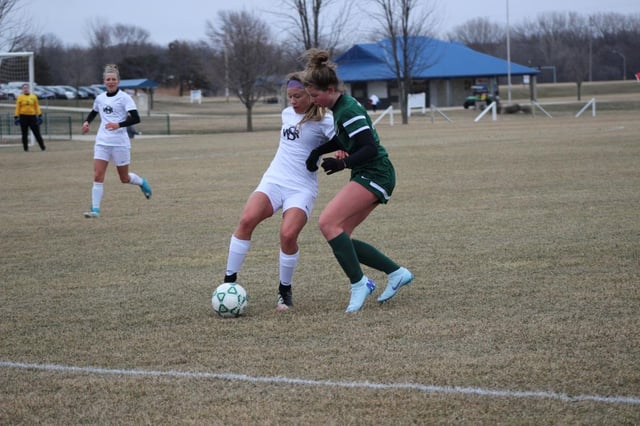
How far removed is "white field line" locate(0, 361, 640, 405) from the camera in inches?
174

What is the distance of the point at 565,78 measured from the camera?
111 m

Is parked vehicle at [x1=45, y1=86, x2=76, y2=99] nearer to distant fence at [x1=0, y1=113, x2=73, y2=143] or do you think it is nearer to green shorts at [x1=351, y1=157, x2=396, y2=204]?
distant fence at [x1=0, y1=113, x2=73, y2=143]

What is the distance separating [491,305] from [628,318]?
985 millimetres

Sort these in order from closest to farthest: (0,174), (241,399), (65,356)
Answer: (241,399) → (65,356) → (0,174)

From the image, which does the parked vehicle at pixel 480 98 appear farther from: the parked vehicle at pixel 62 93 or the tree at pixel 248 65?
the parked vehicle at pixel 62 93

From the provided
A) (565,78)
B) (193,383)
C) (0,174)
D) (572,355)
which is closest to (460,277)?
(572,355)

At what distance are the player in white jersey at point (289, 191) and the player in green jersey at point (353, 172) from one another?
151 mm

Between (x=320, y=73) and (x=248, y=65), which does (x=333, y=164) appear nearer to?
(x=320, y=73)

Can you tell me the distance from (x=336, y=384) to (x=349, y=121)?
220cm

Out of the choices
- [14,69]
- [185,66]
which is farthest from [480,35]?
[14,69]

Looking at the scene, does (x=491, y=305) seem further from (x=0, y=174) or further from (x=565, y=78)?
(x=565, y=78)

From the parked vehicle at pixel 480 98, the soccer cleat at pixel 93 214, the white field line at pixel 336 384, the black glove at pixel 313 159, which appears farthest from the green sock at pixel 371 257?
the parked vehicle at pixel 480 98

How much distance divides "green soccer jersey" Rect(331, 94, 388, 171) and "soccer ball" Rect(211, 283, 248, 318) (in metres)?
1.24

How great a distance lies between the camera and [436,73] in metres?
72.3
